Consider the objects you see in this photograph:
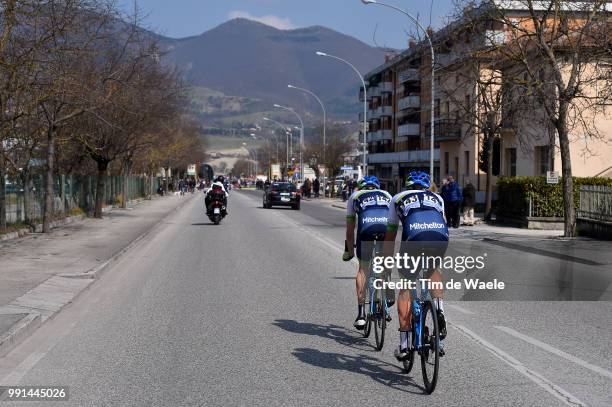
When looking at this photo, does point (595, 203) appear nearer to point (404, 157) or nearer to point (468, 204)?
point (468, 204)

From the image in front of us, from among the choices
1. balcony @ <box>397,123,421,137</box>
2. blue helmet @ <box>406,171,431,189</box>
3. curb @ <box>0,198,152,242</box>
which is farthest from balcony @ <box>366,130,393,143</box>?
blue helmet @ <box>406,171,431,189</box>

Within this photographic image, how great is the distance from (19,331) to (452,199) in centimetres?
2276

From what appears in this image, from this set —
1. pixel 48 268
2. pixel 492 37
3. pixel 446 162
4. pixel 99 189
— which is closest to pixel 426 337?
pixel 48 268

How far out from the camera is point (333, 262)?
17.6 meters

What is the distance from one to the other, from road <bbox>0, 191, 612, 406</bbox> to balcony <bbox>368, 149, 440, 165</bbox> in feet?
187

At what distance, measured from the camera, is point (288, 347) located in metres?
8.52

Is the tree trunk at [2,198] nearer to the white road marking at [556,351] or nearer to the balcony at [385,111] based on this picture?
the white road marking at [556,351]

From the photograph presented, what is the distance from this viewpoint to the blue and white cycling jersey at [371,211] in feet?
28.3

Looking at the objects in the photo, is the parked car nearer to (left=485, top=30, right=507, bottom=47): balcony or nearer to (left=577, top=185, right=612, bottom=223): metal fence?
(left=485, top=30, right=507, bottom=47): balcony

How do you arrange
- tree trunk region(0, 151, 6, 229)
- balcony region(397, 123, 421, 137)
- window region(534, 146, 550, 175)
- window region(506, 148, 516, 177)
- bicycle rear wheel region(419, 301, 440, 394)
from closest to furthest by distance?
bicycle rear wheel region(419, 301, 440, 394)
tree trunk region(0, 151, 6, 229)
window region(534, 146, 550, 175)
window region(506, 148, 516, 177)
balcony region(397, 123, 421, 137)

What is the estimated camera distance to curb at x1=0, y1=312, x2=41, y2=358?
8.40 metres

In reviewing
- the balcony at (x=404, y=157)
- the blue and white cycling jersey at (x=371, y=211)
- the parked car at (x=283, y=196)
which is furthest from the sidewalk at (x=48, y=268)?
the balcony at (x=404, y=157)

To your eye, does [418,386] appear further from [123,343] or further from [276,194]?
[276,194]

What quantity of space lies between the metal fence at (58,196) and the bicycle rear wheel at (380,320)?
18331 millimetres
